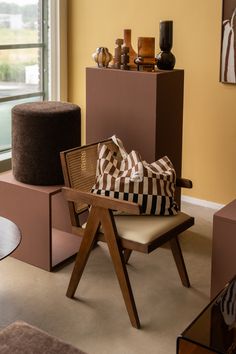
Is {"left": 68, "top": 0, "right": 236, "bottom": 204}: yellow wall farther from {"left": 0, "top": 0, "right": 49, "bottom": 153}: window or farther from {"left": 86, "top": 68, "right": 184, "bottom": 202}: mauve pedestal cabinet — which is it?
{"left": 86, "top": 68, "right": 184, "bottom": 202}: mauve pedestal cabinet

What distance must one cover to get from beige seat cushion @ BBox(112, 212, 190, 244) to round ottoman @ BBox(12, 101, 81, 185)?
0.60m

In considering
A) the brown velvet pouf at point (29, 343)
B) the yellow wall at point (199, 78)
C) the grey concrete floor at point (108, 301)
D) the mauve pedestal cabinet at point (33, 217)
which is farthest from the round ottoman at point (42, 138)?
the brown velvet pouf at point (29, 343)

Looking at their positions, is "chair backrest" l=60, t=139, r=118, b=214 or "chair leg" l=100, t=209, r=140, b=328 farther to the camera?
"chair backrest" l=60, t=139, r=118, b=214

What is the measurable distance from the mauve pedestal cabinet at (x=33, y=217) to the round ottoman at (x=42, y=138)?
0.08m

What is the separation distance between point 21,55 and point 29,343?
119 inches

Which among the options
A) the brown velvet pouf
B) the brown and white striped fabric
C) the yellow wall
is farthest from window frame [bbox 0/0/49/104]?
the brown velvet pouf

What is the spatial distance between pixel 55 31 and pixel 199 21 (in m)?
1.21

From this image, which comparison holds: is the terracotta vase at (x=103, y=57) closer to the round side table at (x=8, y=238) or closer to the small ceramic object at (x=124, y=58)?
the small ceramic object at (x=124, y=58)

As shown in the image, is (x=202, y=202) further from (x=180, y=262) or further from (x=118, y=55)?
(x=118, y=55)

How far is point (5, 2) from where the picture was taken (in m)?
4.41

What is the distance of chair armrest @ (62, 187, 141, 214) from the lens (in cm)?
272

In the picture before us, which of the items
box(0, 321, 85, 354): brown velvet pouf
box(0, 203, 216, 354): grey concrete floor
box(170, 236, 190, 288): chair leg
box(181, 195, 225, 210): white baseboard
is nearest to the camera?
box(0, 321, 85, 354): brown velvet pouf

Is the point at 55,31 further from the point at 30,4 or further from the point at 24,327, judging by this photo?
the point at 24,327

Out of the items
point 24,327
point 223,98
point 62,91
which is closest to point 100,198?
point 24,327
